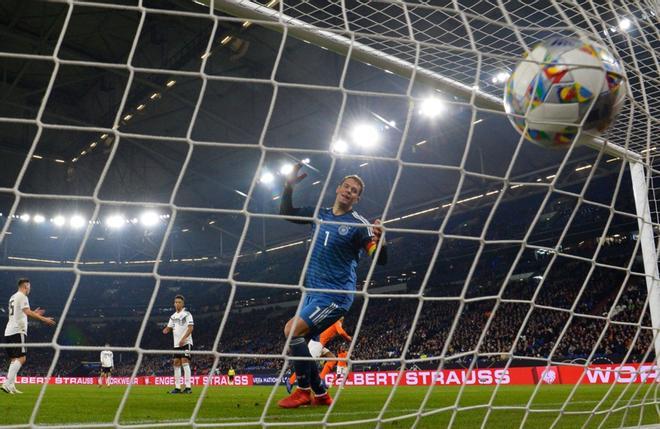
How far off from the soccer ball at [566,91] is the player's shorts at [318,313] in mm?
1610

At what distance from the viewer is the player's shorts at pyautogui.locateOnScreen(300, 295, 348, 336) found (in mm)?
3650

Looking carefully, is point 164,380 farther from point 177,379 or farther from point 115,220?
point 177,379

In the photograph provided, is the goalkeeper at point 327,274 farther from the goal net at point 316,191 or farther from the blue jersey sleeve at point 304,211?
the goal net at point 316,191

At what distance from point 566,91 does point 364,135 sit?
12.0 m

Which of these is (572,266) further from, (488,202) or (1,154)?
(1,154)

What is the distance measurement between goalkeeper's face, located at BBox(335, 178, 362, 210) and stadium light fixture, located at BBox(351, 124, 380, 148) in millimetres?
10809

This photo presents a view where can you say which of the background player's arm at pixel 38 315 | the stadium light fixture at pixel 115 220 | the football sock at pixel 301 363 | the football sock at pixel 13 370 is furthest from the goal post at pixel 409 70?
the stadium light fixture at pixel 115 220

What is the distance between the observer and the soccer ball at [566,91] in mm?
2711

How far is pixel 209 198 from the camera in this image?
24.5m

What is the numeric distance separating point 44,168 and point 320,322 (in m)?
22.3

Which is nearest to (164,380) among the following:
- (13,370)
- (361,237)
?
(13,370)

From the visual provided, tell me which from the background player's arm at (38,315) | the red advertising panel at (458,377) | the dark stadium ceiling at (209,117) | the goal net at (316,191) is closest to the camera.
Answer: the goal net at (316,191)

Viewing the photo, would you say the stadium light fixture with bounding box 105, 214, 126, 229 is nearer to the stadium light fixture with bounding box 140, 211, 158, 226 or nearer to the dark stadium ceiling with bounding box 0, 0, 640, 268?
the dark stadium ceiling with bounding box 0, 0, 640, 268

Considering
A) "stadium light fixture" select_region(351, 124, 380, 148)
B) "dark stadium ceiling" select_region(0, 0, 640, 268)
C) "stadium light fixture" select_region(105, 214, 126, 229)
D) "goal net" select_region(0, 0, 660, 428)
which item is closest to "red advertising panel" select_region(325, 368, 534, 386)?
"goal net" select_region(0, 0, 660, 428)
